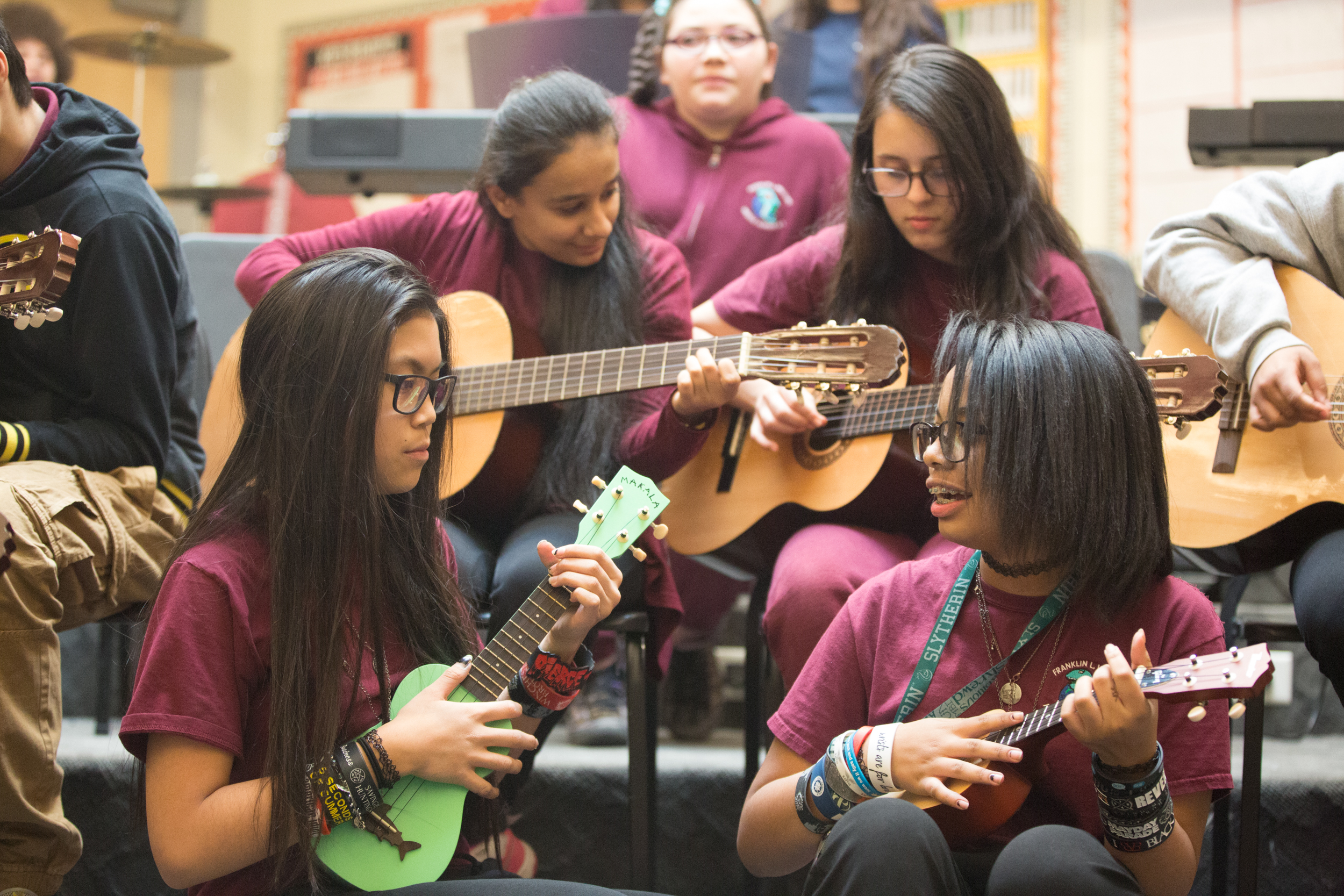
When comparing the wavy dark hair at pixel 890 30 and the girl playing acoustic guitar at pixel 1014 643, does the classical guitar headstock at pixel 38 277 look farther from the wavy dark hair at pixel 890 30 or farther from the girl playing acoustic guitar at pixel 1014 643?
the wavy dark hair at pixel 890 30

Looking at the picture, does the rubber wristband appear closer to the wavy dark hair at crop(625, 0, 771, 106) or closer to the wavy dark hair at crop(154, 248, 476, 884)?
the wavy dark hair at crop(154, 248, 476, 884)

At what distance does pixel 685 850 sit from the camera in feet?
6.47

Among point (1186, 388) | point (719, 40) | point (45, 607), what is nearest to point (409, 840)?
point (45, 607)

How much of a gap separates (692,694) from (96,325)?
1.35 meters

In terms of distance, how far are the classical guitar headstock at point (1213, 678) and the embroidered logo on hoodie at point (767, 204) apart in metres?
1.58

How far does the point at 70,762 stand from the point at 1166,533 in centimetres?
167

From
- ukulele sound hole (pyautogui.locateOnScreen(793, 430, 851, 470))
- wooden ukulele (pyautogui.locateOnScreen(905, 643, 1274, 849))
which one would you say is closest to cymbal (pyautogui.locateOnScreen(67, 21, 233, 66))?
ukulele sound hole (pyautogui.locateOnScreen(793, 430, 851, 470))

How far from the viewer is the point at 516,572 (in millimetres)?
1702

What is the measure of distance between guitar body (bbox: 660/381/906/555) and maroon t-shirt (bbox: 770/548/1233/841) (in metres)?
0.52

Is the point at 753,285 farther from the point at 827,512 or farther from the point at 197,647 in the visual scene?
the point at 197,647

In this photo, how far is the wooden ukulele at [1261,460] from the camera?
164cm

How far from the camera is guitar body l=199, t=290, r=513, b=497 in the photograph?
75.2 inches

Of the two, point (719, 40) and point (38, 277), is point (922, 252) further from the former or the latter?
point (38, 277)

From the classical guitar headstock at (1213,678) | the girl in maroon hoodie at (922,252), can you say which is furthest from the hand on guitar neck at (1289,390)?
the classical guitar headstock at (1213,678)
